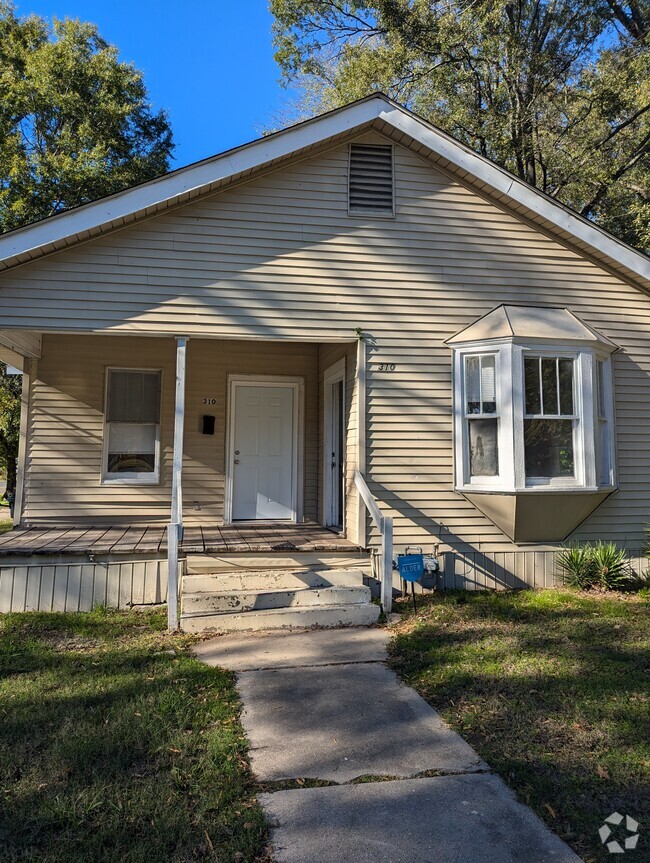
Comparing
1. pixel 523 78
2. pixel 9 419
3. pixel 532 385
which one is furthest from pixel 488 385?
pixel 9 419

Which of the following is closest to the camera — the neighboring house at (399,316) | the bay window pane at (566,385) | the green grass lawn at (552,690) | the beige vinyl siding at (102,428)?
the green grass lawn at (552,690)

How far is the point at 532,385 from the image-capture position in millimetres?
6953

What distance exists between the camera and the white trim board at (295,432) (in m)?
8.80

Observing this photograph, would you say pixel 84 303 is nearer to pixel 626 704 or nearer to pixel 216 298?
pixel 216 298

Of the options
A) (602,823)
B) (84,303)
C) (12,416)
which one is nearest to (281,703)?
(602,823)

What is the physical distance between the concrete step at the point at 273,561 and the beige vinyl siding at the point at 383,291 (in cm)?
42

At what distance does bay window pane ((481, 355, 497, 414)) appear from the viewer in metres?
7.04

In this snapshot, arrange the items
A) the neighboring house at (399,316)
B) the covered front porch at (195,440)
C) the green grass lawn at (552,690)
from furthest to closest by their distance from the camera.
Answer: the covered front porch at (195,440) → the neighboring house at (399,316) → the green grass lawn at (552,690)

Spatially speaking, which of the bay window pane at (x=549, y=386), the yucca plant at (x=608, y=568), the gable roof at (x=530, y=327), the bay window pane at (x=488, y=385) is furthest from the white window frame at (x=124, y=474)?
the yucca plant at (x=608, y=568)

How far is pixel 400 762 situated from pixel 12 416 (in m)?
16.7

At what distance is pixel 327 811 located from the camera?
111 inches

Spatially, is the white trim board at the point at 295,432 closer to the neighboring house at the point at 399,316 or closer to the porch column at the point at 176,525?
the neighboring house at the point at 399,316

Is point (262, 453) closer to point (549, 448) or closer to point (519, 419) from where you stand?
point (519, 419)

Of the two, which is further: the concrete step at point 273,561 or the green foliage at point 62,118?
the green foliage at point 62,118
